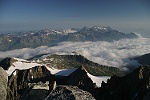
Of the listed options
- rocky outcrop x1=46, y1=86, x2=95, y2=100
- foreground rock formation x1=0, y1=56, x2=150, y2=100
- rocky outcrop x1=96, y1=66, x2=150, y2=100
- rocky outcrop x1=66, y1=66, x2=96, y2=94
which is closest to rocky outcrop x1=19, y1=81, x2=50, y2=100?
foreground rock formation x1=0, y1=56, x2=150, y2=100

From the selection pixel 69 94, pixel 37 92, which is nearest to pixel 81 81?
pixel 37 92

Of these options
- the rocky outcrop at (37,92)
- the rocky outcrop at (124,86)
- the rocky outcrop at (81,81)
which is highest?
the rocky outcrop at (37,92)

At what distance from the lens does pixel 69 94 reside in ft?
71.2

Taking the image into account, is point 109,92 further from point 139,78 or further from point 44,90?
point 44,90

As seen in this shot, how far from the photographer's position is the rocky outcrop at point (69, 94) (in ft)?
69.9

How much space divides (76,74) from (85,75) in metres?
8.02

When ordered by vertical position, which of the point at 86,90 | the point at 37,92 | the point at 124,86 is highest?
the point at 37,92

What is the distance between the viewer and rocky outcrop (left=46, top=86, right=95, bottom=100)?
2131 cm

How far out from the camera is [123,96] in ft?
381

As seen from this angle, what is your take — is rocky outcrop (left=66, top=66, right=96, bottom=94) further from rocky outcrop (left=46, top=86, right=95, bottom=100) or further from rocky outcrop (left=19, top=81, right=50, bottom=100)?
rocky outcrop (left=46, top=86, right=95, bottom=100)

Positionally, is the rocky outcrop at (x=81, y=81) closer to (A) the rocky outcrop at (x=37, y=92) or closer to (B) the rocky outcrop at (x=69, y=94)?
(A) the rocky outcrop at (x=37, y=92)

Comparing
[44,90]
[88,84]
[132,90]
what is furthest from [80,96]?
[88,84]

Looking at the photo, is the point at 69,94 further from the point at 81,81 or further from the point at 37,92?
the point at 81,81

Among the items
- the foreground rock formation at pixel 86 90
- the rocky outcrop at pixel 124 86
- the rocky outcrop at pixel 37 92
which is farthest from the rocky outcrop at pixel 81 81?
the rocky outcrop at pixel 37 92
